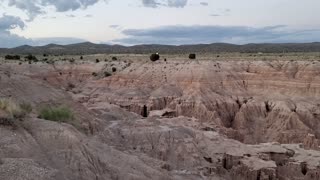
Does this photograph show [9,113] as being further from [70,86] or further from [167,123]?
→ [70,86]

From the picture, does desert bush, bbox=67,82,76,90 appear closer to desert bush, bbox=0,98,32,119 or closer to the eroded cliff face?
the eroded cliff face

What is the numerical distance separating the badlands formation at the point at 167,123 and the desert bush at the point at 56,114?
51 cm

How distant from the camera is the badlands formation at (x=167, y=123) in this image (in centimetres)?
1736

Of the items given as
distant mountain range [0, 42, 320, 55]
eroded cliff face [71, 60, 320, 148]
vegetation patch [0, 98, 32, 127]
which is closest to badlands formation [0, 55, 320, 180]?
eroded cliff face [71, 60, 320, 148]

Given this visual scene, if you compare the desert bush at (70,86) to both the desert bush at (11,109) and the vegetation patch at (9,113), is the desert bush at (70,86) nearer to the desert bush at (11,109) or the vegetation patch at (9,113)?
the vegetation patch at (9,113)

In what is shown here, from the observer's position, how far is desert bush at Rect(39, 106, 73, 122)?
69.4 feet

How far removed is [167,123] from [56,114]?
12391mm

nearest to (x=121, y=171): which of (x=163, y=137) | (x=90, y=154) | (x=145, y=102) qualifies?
(x=90, y=154)

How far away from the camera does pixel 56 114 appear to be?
2158 centimetres

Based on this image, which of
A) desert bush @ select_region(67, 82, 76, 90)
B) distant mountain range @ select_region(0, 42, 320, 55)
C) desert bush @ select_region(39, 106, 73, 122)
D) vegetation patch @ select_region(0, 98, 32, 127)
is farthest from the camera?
distant mountain range @ select_region(0, 42, 320, 55)

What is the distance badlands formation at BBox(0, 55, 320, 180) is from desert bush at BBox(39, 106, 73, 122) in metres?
0.51

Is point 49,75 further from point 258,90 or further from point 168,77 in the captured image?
point 258,90

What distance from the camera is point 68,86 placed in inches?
2525

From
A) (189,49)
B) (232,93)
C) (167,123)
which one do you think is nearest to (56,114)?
(167,123)
